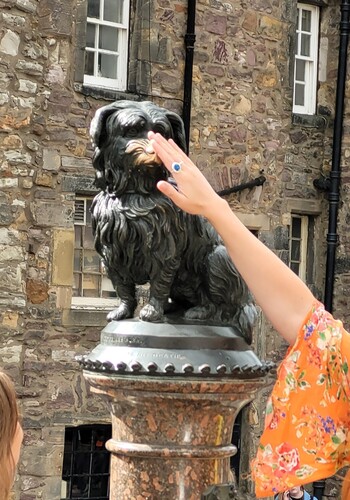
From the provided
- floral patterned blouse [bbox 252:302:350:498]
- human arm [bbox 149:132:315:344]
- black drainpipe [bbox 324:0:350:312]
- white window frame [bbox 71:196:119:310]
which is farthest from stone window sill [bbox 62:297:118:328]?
floral patterned blouse [bbox 252:302:350:498]

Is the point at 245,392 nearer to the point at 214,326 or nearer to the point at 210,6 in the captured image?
the point at 214,326

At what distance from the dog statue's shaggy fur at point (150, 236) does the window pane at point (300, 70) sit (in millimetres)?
11616

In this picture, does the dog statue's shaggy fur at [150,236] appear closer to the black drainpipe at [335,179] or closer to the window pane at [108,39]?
the window pane at [108,39]

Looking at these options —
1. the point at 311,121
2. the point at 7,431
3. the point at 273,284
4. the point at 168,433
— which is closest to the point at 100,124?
the point at 168,433

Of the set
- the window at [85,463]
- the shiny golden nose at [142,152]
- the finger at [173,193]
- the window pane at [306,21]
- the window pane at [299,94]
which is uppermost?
the window pane at [306,21]

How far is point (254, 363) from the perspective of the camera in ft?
14.0

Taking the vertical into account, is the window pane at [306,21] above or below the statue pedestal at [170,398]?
above

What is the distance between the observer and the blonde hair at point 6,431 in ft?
A: 10.8

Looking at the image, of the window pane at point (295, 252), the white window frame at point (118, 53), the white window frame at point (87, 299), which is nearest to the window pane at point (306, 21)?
the window pane at point (295, 252)

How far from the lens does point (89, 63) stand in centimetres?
1305

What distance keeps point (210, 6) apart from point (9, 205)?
384cm

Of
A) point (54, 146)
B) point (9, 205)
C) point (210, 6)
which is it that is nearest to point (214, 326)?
point (9, 205)

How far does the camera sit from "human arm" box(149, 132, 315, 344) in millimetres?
3457

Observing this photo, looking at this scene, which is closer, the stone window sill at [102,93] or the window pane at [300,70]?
the stone window sill at [102,93]
